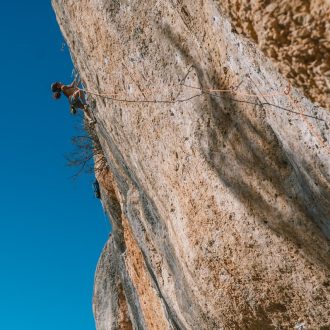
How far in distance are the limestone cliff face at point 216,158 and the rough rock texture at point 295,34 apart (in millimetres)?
768

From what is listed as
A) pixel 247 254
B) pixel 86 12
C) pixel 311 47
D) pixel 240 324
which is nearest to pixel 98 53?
pixel 86 12

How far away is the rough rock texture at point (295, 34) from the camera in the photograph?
1.50m

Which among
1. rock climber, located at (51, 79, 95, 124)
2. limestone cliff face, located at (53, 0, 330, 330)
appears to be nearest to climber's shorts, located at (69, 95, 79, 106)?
rock climber, located at (51, 79, 95, 124)

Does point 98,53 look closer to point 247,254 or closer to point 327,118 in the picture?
point 247,254

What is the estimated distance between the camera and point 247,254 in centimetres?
365

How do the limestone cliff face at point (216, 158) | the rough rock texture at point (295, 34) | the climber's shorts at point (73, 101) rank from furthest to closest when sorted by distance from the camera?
the climber's shorts at point (73, 101) → the limestone cliff face at point (216, 158) → the rough rock texture at point (295, 34)

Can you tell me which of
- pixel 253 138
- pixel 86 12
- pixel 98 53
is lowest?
pixel 253 138

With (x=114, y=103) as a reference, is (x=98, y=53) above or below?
above

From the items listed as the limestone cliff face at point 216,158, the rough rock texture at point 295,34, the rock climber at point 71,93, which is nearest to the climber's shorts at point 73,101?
the rock climber at point 71,93

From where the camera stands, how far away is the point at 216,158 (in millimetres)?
3684

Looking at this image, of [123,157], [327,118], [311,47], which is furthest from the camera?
[123,157]

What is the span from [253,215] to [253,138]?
585 millimetres

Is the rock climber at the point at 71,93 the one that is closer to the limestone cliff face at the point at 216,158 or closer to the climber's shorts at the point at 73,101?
the climber's shorts at the point at 73,101

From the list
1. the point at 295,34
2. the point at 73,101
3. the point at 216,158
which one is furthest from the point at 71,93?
the point at 295,34
